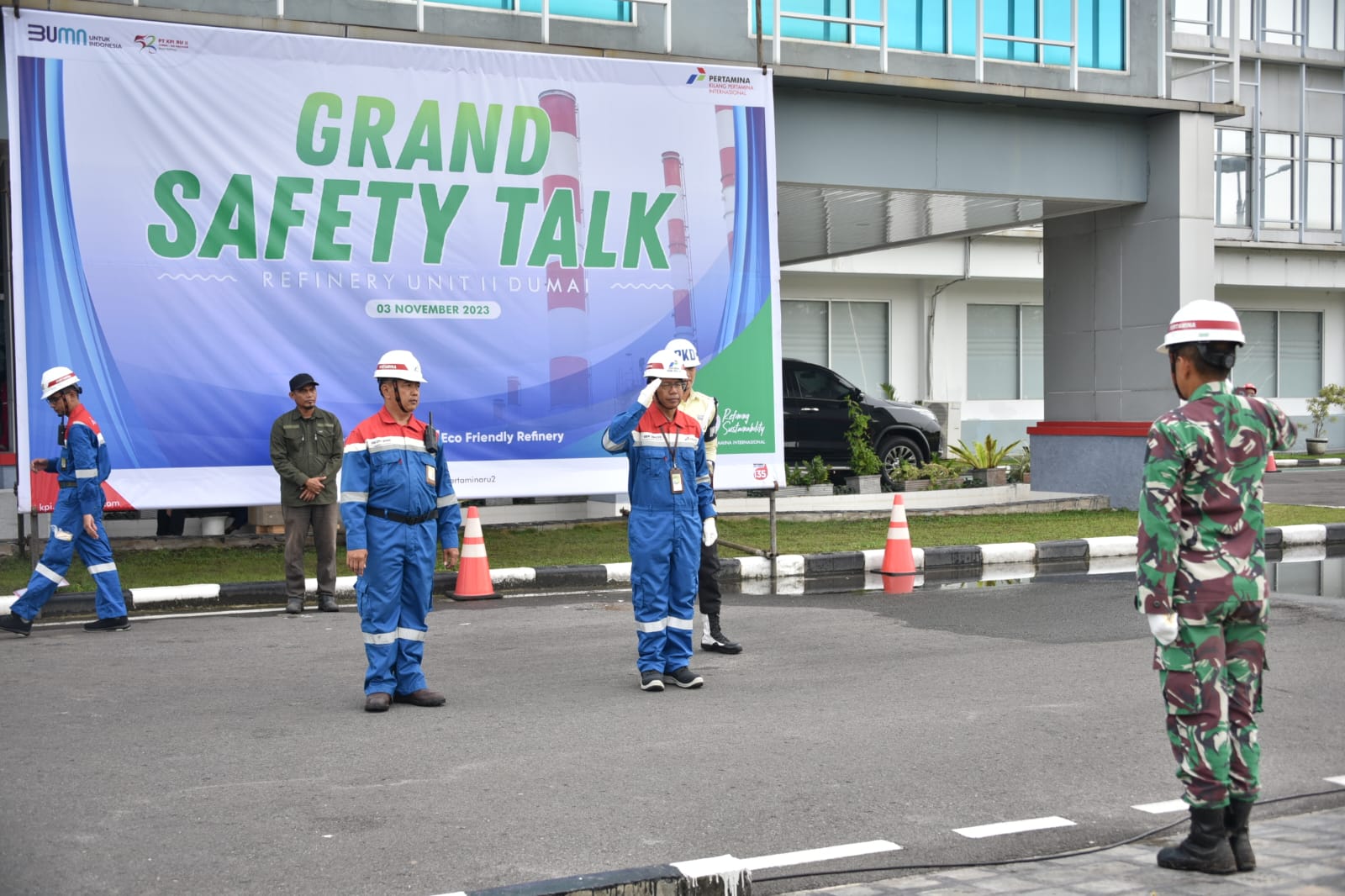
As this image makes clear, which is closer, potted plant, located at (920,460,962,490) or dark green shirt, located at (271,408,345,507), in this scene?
dark green shirt, located at (271,408,345,507)

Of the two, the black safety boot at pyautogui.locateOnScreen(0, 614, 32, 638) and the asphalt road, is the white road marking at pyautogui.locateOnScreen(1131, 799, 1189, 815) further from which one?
the black safety boot at pyautogui.locateOnScreen(0, 614, 32, 638)

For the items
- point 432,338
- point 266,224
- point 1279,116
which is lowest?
point 432,338

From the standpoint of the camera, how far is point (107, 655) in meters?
9.30

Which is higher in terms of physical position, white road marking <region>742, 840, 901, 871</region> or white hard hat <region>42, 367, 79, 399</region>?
white hard hat <region>42, 367, 79, 399</region>

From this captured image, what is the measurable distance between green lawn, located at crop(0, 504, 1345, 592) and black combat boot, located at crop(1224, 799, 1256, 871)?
30.6ft

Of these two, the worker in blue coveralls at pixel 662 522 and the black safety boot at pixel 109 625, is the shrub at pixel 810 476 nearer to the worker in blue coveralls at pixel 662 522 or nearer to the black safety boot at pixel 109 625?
the black safety boot at pixel 109 625

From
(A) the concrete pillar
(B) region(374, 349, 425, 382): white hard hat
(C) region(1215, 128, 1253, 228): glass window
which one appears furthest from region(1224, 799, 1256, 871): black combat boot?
(C) region(1215, 128, 1253, 228): glass window

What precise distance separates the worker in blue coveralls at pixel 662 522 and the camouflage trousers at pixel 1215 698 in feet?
12.3

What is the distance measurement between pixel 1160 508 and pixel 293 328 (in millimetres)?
9375

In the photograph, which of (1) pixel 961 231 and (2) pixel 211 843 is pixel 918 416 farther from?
(2) pixel 211 843

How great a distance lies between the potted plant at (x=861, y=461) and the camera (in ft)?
70.3

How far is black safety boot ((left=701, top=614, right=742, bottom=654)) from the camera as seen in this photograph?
30.8 feet

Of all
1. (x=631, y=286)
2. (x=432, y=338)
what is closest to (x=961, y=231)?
(x=631, y=286)

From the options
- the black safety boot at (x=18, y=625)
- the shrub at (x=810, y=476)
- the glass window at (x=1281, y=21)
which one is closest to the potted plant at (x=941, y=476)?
the shrub at (x=810, y=476)
